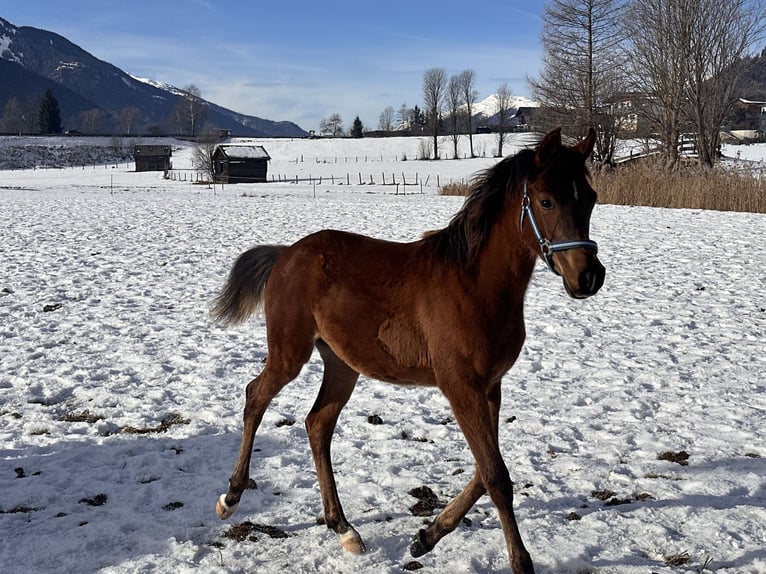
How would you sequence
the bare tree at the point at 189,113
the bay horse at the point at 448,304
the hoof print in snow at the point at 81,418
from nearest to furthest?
the bay horse at the point at 448,304 → the hoof print in snow at the point at 81,418 → the bare tree at the point at 189,113

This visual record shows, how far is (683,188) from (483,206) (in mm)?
22765

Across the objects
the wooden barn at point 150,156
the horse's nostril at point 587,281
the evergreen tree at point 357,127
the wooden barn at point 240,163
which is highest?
the evergreen tree at point 357,127

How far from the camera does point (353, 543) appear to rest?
3566 millimetres

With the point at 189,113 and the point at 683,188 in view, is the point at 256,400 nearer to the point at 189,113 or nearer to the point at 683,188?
the point at 683,188

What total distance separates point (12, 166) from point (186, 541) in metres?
98.3

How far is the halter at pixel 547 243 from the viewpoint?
116 inches

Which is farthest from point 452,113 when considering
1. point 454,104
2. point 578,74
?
point 578,74

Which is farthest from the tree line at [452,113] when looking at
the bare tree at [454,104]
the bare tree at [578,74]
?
the bare tree at [578,74]

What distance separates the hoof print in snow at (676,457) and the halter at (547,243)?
250 cm

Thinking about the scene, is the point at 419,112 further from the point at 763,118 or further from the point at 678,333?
the point at 678,333

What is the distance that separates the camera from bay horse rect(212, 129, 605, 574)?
3.04 meters

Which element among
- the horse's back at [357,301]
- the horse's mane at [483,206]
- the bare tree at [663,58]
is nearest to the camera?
the horse's mane at [483,206]

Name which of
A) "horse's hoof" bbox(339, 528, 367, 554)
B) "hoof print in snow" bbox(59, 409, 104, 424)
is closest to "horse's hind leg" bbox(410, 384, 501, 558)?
"horse's hoof" bbox(339, 528, 367, 554)

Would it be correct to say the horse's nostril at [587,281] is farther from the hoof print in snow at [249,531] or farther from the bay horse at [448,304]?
the hoof print in snow at [249,531]
